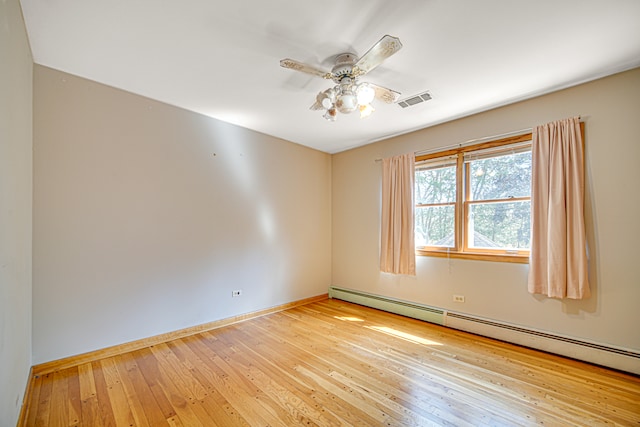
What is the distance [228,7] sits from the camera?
5.66 ft

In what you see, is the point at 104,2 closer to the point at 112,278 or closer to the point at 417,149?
the point at 112,278

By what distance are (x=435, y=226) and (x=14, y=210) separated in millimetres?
4077

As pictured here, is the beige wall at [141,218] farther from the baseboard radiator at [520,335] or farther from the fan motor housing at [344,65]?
the fan motor housing at [344,65]

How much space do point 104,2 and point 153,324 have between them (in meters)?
2.89

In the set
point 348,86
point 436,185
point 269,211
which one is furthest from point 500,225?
point 269,211

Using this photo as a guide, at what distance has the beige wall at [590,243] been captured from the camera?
2402 mm

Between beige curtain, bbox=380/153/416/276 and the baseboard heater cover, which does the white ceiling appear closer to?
beige curtain, bbox=380/153/416/276

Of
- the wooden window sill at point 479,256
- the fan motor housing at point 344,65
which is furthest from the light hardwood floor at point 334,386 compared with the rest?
the fan motor housing at point 344,65

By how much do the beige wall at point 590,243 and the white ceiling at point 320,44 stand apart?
225mm

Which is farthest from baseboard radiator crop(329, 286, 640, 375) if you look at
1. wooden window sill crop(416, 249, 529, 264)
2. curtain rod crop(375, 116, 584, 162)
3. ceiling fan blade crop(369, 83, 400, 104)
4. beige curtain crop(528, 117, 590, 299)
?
ceiling fan blade crop(369, 83, 400, 104)

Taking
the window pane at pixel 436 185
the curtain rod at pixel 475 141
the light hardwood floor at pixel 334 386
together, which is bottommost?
the light hardwood floor at pixel 334 386

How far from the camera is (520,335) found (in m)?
2.94

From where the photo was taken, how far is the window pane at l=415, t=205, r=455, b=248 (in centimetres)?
358

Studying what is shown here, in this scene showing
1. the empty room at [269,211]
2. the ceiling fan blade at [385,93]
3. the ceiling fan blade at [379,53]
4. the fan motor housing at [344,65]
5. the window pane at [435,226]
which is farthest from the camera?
the window pane at [435,226]
